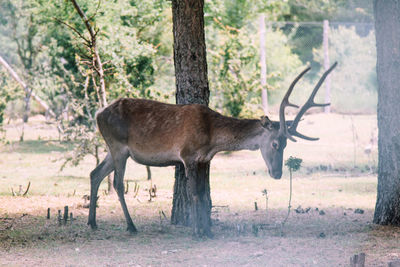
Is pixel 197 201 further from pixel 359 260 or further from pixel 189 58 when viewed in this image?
pixel 359 260

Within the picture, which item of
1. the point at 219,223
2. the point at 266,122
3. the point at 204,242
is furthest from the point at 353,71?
the point at 204,242

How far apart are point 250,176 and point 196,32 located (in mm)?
5732

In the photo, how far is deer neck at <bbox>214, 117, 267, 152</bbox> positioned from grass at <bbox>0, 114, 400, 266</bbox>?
974 mm

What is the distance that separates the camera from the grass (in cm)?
608

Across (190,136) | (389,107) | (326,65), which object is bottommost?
(190,136)

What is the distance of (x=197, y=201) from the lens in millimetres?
7043

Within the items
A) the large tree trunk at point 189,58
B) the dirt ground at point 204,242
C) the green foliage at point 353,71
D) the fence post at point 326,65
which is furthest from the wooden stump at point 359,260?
the green foliage at point 353,71

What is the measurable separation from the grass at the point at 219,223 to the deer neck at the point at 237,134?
38.3 inches

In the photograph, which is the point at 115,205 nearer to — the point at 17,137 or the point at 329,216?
the point at 329,216

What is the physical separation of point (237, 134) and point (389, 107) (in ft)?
6.56

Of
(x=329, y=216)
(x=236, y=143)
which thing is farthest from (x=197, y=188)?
(x=329, y=216)

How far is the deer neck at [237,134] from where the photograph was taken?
279 inches

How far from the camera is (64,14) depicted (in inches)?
566

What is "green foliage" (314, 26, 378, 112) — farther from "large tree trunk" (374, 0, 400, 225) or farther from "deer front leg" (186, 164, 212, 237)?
"deer front leg" (186, 164, 212, 237)
